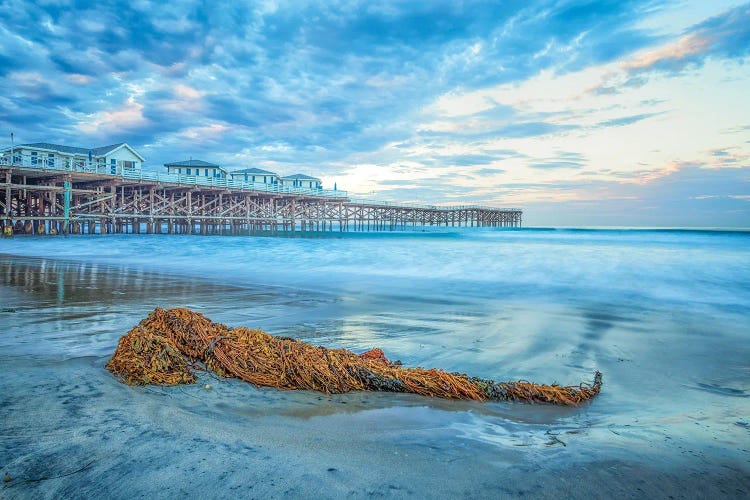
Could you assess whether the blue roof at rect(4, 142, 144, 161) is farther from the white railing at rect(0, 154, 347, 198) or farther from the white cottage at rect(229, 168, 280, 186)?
the white cottage at rect(229, 168, 280, 186)

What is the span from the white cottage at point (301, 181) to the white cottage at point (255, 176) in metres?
5.25

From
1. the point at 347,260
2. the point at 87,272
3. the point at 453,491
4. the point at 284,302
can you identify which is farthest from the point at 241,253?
the point at 453,491

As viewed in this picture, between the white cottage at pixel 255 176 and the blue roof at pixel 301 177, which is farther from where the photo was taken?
the blue roof at pixel 301 177

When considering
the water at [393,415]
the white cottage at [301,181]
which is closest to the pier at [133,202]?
the white cottage at [301,181]

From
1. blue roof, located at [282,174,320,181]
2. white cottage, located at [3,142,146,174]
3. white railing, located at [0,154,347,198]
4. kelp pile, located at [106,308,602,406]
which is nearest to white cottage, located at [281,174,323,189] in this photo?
blue roof, located at [282,174,320,181]

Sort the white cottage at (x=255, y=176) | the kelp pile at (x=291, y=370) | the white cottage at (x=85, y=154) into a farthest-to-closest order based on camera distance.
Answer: the white cottage at (x=255, y=176) < the white cottage at (x=85, y=154) < the kelp pile at (x=291, y=370)

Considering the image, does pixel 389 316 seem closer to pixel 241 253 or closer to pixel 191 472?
pixel 191 472

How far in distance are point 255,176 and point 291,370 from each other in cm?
6617

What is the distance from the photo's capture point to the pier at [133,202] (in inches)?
1296

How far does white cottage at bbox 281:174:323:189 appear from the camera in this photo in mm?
75125

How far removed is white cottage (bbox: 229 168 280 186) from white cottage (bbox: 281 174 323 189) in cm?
525

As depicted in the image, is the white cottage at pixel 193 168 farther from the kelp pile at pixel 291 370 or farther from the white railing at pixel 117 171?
the kelp pile at pixel 291 370

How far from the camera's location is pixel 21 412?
316 cm

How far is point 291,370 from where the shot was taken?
4.11 metres
